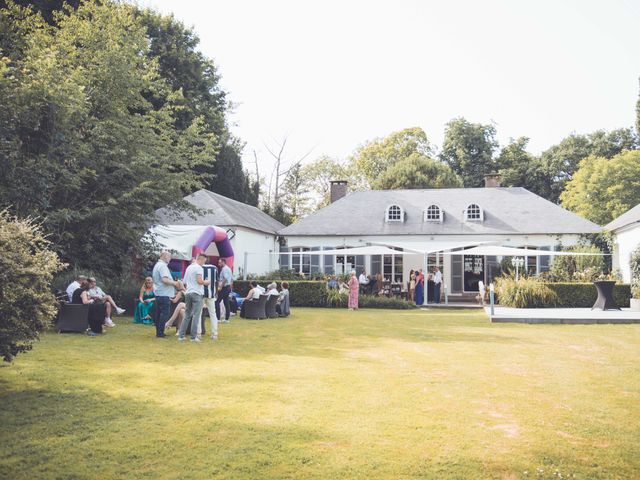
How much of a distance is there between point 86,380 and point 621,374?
6586mm

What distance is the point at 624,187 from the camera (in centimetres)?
3984

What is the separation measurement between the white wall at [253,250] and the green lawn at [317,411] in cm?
1664

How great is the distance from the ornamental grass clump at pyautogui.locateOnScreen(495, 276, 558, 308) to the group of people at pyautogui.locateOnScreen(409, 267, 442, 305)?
10.8 ft

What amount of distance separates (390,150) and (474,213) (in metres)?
23.4

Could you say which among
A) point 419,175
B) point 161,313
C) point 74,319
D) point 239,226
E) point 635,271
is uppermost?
point 419,175

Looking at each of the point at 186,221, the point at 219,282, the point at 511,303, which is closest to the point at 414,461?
the point at 219,282

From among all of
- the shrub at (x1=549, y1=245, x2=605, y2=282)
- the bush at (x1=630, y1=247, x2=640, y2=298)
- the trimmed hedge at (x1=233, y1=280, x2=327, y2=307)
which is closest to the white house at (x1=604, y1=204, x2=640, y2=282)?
the shrub at (x1=549, y1=245, x2=605, y2=282)

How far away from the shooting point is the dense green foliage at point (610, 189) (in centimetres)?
3991

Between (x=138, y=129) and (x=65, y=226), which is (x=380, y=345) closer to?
(x=65, y=226)

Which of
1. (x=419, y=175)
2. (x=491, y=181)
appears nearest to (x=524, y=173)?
(x=419, y=175)

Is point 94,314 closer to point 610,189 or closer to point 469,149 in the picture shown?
point 610,189

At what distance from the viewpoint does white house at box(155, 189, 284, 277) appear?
89.4ft

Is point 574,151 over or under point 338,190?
over

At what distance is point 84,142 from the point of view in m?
15.9
